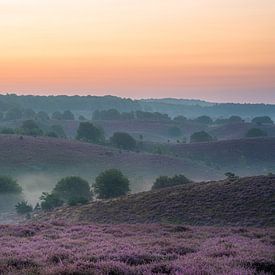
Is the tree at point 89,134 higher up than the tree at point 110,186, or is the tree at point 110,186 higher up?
the tree at point 89,134

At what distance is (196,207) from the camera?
35.8 m

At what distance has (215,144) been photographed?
137625 mm

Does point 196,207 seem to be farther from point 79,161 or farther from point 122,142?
point 122,142

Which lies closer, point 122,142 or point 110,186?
point 110,186

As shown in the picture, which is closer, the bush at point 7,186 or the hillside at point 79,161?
the bush at point 7,186

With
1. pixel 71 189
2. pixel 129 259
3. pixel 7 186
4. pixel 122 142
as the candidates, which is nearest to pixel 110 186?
pixel 71 189

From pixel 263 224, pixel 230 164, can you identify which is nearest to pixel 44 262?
pixel 263 224

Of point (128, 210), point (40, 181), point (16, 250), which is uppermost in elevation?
point (16, 250)

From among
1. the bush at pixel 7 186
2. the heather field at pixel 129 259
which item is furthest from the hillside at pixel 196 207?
the bush at pixel 7 186

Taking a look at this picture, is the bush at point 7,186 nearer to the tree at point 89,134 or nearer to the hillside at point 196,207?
the hillside at point 196,207

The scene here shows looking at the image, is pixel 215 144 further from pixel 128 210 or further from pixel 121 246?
pixel 121 246

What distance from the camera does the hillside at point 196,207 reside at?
32.3 m

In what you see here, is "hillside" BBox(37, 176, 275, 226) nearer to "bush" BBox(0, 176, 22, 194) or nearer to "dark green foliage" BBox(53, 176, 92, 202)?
"dark green foliage" BBox(53, 176, 92, 202)

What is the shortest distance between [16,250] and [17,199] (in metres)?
52.9
